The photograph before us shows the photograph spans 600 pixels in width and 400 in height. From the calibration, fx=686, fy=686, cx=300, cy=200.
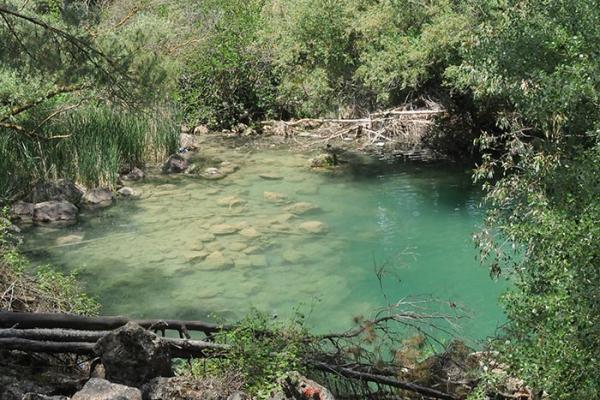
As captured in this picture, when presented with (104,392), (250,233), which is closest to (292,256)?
(250,233)

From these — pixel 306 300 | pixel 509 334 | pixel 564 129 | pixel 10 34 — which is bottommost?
pixel 306 300

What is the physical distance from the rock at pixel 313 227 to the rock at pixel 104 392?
742 centimetres

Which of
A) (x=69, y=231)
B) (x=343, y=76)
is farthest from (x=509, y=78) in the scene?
(x=343, y=76)

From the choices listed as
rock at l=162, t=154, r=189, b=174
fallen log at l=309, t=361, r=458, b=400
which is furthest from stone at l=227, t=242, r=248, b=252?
fallen log at l=309, t=361, r=458, b=400

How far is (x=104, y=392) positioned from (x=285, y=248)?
668 centimetres

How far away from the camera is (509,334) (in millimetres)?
4828

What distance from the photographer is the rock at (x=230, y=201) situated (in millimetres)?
13367

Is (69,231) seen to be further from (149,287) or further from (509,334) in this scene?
(509,334)

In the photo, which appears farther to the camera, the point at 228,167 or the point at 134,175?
the point at 228,167

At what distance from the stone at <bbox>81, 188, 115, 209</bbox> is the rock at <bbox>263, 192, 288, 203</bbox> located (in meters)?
3.04

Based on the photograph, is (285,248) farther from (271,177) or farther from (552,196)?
(552,196)

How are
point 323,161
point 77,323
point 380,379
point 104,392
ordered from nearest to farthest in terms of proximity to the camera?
1. point 104,392
2. point 380,379
3. point 77,323
4. point 323,161

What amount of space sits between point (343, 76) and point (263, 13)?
7.83 metres

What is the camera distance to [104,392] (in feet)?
13.7
